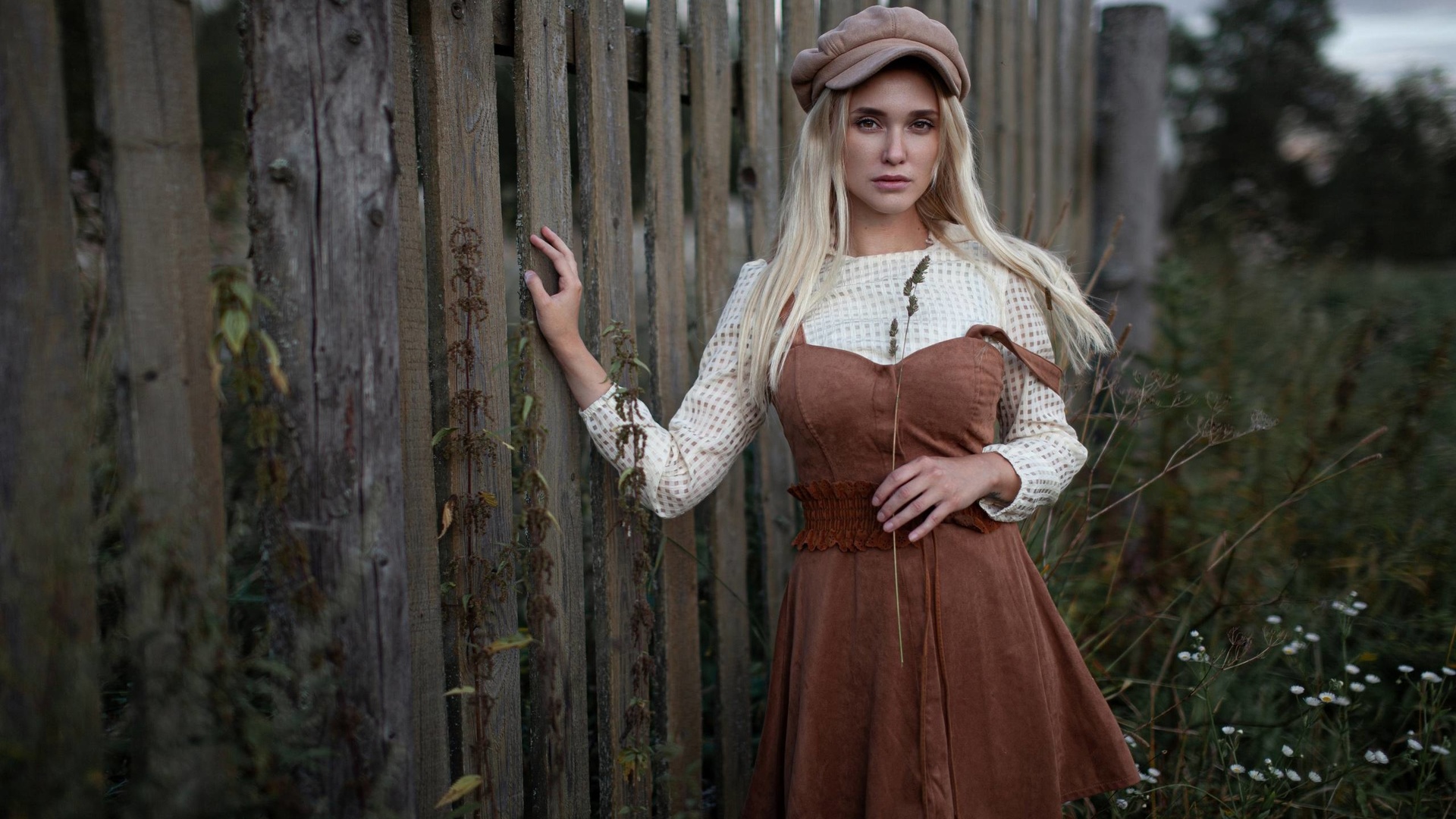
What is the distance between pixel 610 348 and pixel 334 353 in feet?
2.52

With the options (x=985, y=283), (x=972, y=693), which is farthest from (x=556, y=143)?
(x=972, y=693)

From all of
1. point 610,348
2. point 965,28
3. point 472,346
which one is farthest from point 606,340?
point 965,28

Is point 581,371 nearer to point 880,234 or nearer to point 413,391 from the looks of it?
point 413,391

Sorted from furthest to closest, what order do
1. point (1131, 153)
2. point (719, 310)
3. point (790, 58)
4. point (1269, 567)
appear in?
1. point (1131, 153)
2. point (1269, 567)
3. point (790, 58)
4. point (719, 310)

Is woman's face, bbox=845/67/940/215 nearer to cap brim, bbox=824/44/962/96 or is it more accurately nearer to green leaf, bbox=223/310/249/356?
cap brim, bbox=824/44/962/96

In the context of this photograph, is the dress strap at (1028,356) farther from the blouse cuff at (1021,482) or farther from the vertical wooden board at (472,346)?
the vertical wooden board at (472,346)

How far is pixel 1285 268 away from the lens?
6055 millimetres

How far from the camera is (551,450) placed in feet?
6.71

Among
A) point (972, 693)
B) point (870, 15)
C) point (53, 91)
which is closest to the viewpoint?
point (53, 91)

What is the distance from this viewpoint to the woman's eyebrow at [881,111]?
2.09m

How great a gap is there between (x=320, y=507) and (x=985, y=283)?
139 centimetres

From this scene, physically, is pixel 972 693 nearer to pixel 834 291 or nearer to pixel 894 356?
pixel 894 356

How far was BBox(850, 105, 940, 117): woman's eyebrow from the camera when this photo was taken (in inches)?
82.4

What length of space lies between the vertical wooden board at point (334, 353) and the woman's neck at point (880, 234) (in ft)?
3.42
